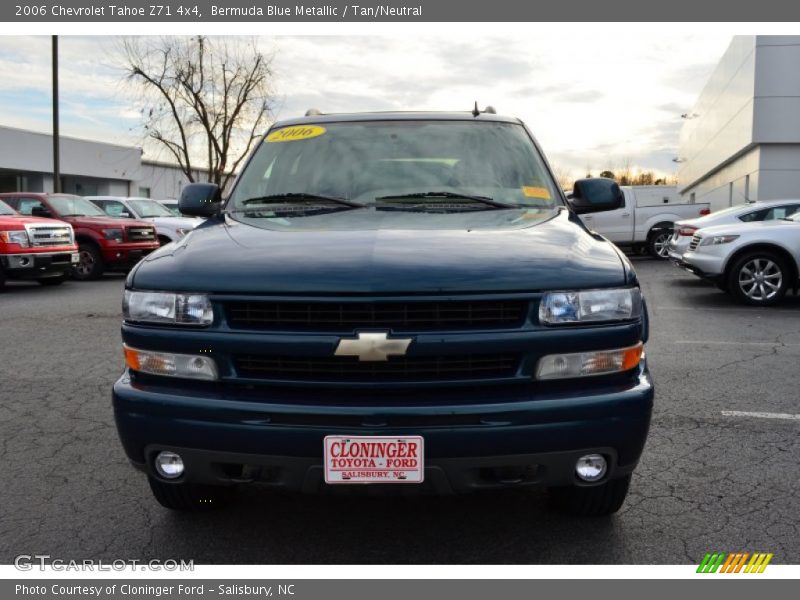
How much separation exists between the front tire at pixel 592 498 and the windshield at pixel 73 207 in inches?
571

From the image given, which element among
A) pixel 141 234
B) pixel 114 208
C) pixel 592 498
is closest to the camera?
pixel 592 498

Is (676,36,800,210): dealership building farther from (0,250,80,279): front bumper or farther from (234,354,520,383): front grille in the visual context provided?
(234,354,520,383): front grille

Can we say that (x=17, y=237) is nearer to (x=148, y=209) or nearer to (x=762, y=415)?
(x=148, y=209)

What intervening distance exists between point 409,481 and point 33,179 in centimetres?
4911

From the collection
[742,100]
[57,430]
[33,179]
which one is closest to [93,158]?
[33,179]

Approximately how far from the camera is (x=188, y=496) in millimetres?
3307

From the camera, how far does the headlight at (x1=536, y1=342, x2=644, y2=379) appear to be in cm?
272

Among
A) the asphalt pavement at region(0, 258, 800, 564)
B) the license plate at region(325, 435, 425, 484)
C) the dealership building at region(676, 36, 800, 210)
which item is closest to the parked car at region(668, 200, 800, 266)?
the asphalt pavement at region(0, 258, 800, 564)

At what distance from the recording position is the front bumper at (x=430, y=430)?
2.62 metres

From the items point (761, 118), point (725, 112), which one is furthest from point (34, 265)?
point (725, 112)

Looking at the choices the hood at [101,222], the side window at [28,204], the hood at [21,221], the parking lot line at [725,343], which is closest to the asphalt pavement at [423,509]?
the parking lot line at [725,343]

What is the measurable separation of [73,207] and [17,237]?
10.1 ft

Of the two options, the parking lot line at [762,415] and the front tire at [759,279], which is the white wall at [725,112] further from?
the parking lot line at [762,415]

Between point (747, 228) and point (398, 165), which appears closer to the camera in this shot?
point (398, 165)
